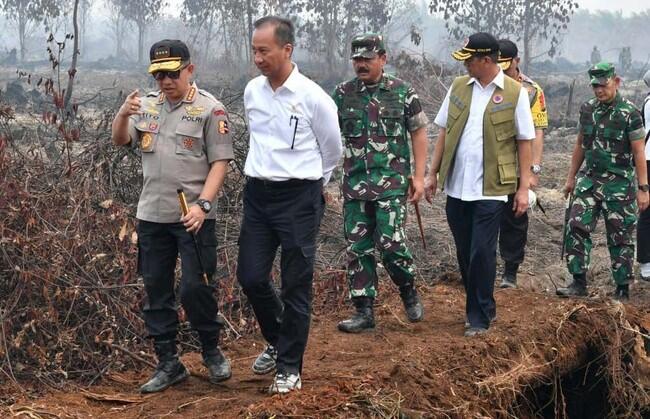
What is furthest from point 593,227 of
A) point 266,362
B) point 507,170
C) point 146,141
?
point 146,141

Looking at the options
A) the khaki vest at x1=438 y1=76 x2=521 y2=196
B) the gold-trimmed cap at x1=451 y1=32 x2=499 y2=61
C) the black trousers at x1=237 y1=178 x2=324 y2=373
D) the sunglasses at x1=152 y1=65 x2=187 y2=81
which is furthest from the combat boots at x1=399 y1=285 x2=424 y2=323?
the sunglasses at x1=152 y1=65 x2=187 y2=81

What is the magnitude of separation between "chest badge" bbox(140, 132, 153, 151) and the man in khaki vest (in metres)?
2.08

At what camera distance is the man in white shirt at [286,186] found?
14.6 feet

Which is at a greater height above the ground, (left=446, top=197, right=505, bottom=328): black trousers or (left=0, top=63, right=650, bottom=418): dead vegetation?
(left=446, top=197, right=505, bottom=328): black trousers

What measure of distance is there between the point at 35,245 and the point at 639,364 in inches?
166

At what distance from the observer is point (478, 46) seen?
557 cm

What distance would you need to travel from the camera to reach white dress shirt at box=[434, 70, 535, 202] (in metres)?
5.66

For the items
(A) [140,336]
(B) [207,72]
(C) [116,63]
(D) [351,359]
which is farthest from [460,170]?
(C) [116,63]

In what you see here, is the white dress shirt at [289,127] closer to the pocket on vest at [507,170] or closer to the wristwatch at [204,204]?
the wristwatch at [204,204]

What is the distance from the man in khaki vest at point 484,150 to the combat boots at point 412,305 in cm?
46

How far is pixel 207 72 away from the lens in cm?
3375

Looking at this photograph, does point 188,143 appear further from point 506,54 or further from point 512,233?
point 512,233

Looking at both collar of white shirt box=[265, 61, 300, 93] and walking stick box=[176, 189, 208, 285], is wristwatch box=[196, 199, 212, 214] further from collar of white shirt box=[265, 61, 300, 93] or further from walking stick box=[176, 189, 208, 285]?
collar of white shirt box=[265, 61, 300, 93]

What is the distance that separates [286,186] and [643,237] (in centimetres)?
488
